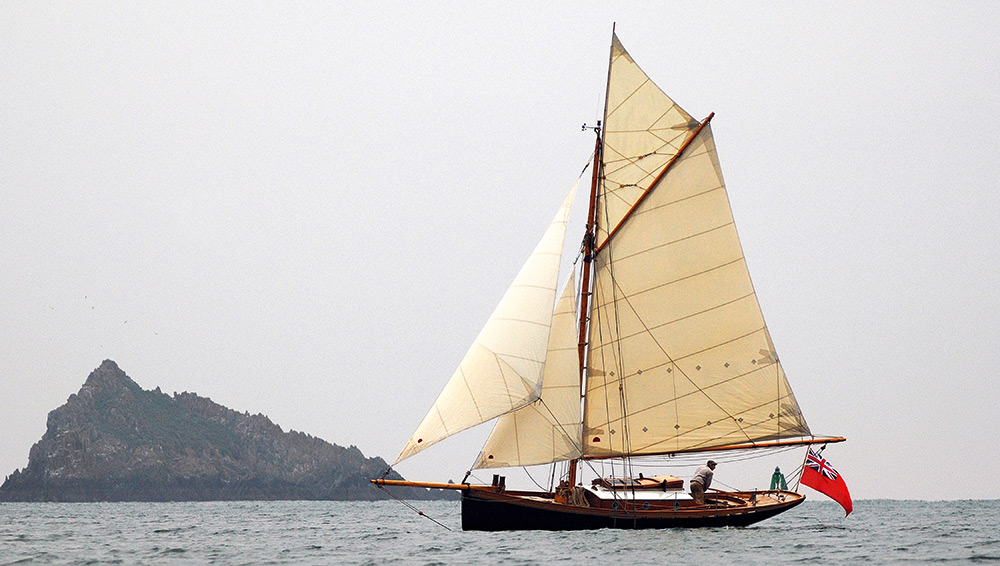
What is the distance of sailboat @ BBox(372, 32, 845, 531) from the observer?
3872cm

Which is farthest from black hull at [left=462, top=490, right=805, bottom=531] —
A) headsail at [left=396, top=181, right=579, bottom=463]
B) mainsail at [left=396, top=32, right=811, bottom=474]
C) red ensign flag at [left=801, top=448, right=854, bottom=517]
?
red ensign flag at [left=801, top=448, right=854, bottom=517]

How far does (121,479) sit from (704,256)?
135 metres

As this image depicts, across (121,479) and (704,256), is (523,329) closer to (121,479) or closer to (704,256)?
(704,256)

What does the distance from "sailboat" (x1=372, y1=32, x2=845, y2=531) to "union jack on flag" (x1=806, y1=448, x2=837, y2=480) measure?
0.98 metres

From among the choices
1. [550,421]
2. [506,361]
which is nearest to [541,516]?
[550,421]

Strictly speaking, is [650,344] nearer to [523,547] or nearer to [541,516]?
[541,516]

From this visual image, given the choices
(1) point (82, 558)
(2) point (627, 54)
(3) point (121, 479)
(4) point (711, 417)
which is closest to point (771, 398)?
(4) point (711, 417)

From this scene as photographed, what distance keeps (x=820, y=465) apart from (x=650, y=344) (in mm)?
8602

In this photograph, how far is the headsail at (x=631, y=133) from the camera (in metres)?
41.7

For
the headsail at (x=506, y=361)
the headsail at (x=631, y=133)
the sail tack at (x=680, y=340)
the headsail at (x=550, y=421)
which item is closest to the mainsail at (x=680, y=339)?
the sail tack at (x=680, y=340)

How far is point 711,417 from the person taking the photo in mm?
40875

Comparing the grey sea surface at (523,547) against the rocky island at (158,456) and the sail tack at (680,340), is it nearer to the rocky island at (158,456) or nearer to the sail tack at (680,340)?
the sail tack at (680,340)

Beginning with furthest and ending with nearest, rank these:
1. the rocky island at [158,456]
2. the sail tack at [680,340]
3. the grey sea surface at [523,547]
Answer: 1. the rocky island at [158,456]
2. the sail tack at [680,340]
3. the grey sea surface at [523,547]

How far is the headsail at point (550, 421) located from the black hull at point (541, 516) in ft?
4.36
